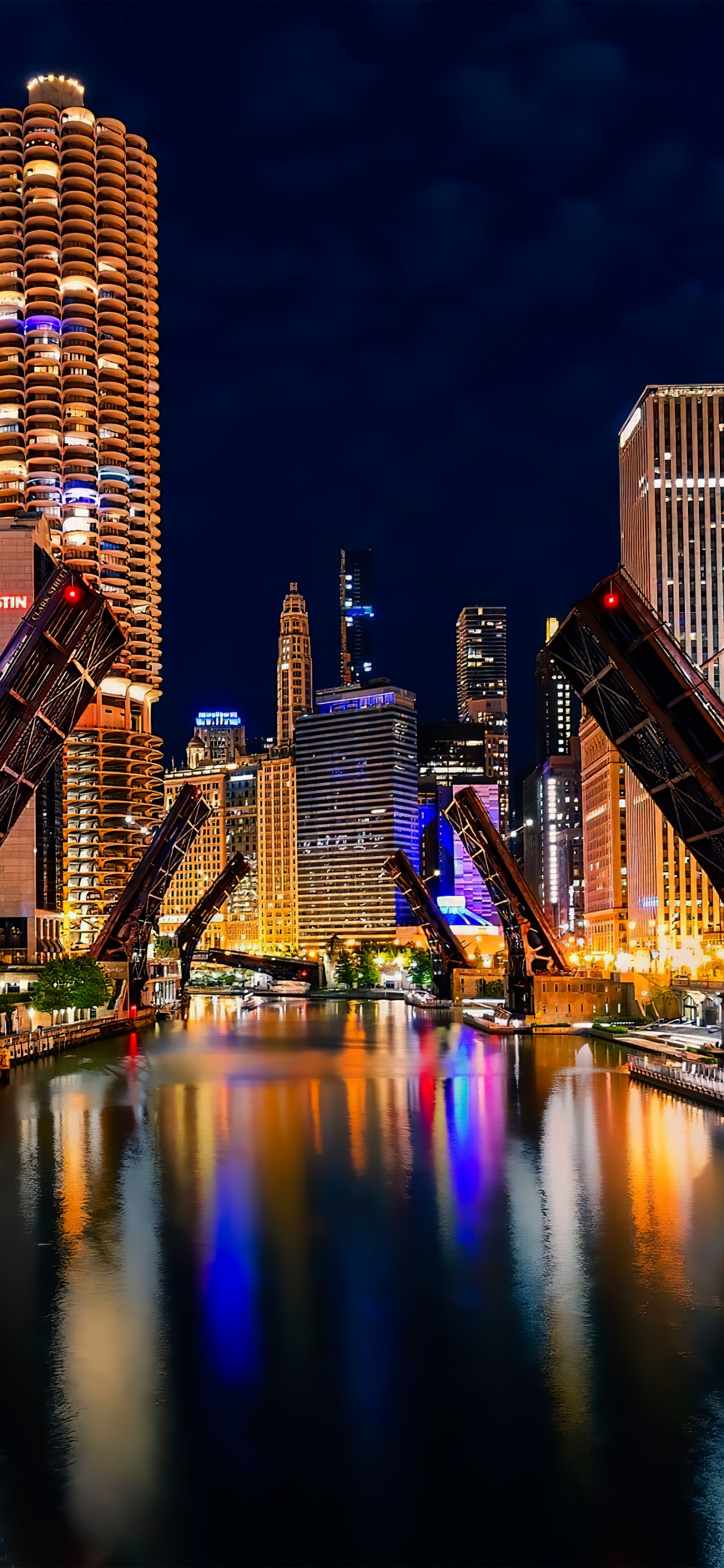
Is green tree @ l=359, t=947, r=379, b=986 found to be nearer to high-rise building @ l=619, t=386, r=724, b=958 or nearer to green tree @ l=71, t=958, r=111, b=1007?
high-rise building @ l=619, t=386, r=724, b=958

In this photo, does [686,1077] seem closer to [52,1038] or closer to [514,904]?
[514,904]

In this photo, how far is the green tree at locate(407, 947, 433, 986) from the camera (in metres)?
129

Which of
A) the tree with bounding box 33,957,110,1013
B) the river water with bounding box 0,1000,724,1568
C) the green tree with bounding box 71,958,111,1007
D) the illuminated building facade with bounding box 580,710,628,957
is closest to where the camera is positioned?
the river water with bounding box 0,1000,724,1568

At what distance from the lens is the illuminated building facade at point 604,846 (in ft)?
550

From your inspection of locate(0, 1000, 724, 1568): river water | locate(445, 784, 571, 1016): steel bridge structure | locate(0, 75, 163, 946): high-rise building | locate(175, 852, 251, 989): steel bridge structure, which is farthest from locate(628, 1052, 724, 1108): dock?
locate(0, 75, 163, 946): high-rise building

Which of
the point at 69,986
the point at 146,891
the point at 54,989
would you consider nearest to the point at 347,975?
the point at 146,891

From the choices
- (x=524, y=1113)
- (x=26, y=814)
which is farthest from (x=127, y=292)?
(x=524, y=1113)

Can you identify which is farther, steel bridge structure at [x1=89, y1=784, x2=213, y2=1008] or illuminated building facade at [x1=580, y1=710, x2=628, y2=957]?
illuminated building facade at [x1=580, y1=710, x2=628, y2=957]

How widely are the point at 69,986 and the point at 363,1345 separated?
61.5 m

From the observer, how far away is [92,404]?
15275 centimetres

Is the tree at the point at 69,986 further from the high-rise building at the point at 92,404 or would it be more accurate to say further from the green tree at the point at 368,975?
the green tree at the point at 368,975

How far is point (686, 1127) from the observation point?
121 ft

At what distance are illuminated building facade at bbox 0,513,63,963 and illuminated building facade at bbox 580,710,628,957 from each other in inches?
3103

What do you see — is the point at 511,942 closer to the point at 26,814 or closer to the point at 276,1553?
the point at 26,814
